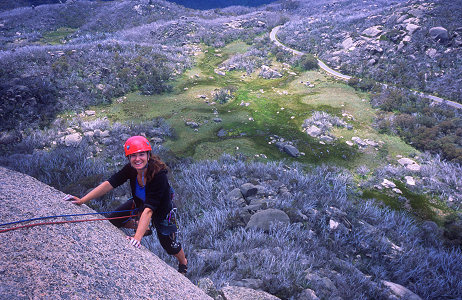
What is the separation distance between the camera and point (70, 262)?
6.61 feet

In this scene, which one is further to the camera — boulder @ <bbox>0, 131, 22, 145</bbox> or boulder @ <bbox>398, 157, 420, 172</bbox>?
boulder @ <bbox>398, 157, 420, 172</bbox>

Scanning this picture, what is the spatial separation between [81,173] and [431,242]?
26.8 ft

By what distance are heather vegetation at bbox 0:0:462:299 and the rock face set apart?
3.37 feet

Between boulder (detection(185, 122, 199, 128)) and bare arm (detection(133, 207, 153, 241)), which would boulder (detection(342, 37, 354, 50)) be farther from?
bare arm (detection(133, 207, 153, 241))

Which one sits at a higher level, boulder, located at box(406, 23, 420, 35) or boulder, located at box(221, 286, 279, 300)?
boulder, located at box(406, 23, 420, 35)

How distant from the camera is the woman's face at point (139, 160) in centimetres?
264

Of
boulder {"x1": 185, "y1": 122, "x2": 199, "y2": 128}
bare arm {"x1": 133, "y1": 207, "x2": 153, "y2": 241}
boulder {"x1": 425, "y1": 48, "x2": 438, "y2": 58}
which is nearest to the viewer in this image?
bare arm {"x1": 133, "y1": 207, "x2": 153, "y2": 241}

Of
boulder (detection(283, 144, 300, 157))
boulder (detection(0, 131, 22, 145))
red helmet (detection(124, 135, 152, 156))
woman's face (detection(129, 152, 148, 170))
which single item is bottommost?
boulder (detection(283, 144, 300, 157))

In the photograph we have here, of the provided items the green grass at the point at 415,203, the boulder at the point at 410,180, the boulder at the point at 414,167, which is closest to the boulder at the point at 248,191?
the green grass at the point at 415,203

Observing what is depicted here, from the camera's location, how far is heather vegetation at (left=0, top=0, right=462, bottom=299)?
3.79 meters

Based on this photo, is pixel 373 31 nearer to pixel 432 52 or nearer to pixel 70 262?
pixel 432 52

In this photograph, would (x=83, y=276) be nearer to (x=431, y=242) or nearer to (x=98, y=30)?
(x=431, y=242)

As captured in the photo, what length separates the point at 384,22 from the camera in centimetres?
2069

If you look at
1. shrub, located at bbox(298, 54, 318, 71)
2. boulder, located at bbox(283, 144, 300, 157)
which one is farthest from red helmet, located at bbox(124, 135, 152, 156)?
shrub, located at bbox(298, 54, 318, 71)
